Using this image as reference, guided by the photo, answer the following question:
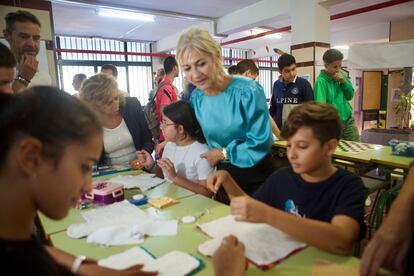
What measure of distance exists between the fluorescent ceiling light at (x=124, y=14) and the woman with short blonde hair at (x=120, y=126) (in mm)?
4325

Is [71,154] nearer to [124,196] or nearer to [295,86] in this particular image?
[124,196]

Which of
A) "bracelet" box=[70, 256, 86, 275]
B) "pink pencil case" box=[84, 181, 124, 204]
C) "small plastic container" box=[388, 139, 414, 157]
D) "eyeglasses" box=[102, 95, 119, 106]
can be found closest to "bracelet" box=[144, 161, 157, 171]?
"eyeglasses" box=[102, 95, 119, 106]

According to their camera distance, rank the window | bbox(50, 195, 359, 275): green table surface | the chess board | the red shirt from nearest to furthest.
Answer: bbox(50, 195, 359, 275): green table surface
the chess board
the red shirt
the window

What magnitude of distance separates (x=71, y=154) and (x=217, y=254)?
0.48 meters

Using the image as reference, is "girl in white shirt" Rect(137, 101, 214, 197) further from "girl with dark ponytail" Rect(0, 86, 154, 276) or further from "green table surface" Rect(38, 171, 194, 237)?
"girl with dark ponytail" Rect(0, 86, 154, 276)

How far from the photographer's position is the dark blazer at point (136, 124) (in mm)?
2447

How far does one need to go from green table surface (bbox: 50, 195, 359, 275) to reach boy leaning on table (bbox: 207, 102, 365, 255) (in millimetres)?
57

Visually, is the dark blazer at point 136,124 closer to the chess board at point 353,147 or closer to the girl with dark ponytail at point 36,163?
the girl with dark ponytail at point 36,163

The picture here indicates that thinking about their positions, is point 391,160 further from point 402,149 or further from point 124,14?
point 124,14

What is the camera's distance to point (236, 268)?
84 centimetres

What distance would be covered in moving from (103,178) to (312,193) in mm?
1421

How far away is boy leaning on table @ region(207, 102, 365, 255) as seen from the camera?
1057mm

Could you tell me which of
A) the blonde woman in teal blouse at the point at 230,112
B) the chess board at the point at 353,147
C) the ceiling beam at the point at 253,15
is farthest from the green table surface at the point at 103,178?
the ceiling beam at the point at 253,15

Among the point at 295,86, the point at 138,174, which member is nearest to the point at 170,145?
the point at 138,174
